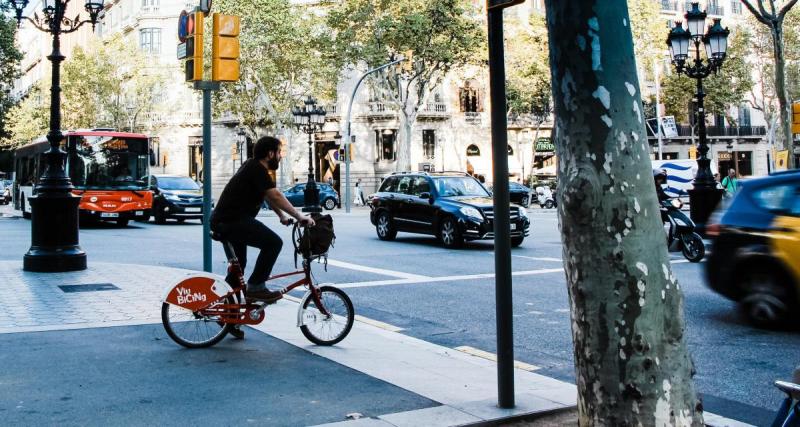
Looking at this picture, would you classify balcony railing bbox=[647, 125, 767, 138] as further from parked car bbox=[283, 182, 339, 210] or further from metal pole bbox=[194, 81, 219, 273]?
metal pole bbox=[194, 81, 219, 273]

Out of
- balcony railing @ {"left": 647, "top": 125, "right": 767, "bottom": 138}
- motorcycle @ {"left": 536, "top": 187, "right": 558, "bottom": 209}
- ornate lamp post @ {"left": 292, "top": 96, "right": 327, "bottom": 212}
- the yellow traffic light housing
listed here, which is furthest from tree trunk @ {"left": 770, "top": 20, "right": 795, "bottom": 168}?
balcony railing @ {"left": 647, "top": 125, "right": 767, "bottom": 138}

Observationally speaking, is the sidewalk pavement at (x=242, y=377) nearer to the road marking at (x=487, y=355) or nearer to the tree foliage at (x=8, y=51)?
the road marking at (x=487, y=355)

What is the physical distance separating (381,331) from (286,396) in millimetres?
2676

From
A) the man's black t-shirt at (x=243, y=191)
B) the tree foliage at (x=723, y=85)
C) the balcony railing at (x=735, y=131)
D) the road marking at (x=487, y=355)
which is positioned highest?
the tree foliage at (x=723, y=85)

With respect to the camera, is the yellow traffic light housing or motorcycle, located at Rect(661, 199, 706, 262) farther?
the yellow traffic light housing

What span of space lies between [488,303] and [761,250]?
309 cm

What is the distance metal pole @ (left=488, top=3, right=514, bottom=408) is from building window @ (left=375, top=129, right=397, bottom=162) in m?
46.7

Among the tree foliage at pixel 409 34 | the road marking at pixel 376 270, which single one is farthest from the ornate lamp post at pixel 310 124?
the road marking at pixel 376 270

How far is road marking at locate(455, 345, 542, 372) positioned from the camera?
6.30 m

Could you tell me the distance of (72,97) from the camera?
50.4 meters

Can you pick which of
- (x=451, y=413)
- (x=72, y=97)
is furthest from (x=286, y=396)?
(x=72, y=97)

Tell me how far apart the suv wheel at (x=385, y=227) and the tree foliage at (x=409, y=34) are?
2017 centimetres

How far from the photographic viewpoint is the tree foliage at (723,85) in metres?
52.7

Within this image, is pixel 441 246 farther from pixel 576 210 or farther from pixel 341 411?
pixel 576 210
